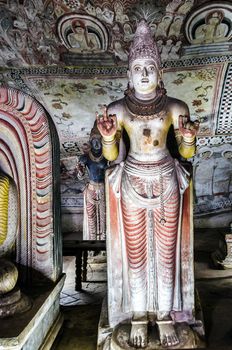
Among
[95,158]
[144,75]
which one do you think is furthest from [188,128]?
[95,158]

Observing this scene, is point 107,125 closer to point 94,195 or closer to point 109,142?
point 109,142

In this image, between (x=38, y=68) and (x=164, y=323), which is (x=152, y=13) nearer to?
(x=38, y=68)

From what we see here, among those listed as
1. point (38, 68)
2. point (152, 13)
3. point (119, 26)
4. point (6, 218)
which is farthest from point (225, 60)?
point (6, 218)

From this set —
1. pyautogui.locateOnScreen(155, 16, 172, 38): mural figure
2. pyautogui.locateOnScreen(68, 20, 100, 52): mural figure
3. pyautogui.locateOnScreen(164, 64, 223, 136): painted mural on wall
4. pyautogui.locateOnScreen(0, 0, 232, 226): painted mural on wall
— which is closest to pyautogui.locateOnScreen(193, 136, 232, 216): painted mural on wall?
pyautogui.locateOnScreen(0, 0, 232, 226): painted mural on wall

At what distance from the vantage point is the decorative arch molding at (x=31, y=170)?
3029mm

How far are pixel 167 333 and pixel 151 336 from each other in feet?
0.37

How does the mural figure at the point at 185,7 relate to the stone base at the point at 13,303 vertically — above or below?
above

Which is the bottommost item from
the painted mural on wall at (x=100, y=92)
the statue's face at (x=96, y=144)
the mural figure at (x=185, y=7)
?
the statue's face at (x=96, y=144)

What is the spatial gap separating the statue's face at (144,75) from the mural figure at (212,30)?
11.6ft

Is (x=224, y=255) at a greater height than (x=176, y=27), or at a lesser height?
lesser

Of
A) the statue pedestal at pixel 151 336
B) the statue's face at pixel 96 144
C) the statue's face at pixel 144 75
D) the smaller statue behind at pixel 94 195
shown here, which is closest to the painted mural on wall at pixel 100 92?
the smaller statue behind at pixel 94 195

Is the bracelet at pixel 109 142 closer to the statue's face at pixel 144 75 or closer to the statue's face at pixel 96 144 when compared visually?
the statue's face at pixel 144 75

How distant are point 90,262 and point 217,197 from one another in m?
3.50

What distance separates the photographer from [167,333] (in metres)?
2.60
